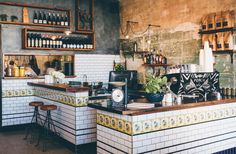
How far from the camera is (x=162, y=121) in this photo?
362cm

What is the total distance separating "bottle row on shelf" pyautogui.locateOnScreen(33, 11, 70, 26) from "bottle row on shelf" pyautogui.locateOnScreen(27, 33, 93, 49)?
0.38 metres

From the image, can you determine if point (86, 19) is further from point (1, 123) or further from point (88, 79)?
point (1, 123)

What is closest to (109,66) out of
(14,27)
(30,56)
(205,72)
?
(30,56)

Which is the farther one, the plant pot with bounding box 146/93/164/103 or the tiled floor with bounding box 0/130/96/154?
the tiled floor with bounding box 0/130/96/154

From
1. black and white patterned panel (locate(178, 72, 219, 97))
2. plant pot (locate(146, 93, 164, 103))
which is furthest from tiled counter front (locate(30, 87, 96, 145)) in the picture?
black and white patterned panel (locate(178, 72, 219, 97))

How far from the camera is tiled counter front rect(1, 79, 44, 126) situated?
7.19 metres

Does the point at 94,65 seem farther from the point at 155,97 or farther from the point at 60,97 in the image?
the point at 155,97

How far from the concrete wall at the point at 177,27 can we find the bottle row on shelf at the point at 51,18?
6.78 feet

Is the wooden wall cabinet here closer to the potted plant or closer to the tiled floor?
the tiled floor

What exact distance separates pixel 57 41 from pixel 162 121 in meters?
5.28

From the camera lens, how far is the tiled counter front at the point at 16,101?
7.19 meters

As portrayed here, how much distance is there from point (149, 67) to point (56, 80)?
271cm

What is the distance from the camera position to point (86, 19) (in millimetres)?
8742

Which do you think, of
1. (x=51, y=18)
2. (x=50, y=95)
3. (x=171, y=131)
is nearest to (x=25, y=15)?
(x=51, y=18)
